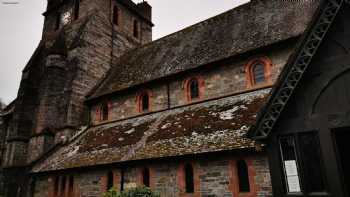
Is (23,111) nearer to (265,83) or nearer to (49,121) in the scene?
(49,121)

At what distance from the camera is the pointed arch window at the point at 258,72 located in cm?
1545

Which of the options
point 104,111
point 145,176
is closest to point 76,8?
point 104,111

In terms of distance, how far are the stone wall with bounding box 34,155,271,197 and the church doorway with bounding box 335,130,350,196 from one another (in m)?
4.21

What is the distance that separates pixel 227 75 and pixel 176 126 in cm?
417

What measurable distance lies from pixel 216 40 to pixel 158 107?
576cm

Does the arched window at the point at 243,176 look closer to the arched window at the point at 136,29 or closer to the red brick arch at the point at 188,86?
the red brick arch at the point at 188,86

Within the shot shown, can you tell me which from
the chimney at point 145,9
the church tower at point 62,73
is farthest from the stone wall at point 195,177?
the chimney at point 145,9

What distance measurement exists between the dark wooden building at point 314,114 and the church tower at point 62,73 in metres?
16.5

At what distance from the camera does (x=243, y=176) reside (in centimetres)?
1216

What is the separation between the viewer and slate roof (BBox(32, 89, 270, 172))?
12.9 meters

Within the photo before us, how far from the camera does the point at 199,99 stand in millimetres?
17391

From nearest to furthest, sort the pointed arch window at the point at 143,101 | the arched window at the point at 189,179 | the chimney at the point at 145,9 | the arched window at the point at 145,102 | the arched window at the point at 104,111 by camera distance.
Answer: the arched window at the point at 189,179 → the pointed arch window at the point at 143,101 → the arched window at the point at 145,102 → the arched window at the point at 104,111 → the chimney at the point at 145,9

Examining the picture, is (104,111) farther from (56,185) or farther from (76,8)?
(76,8)

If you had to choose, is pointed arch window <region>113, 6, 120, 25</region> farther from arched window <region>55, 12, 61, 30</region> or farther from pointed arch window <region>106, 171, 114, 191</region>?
pointed arch window <region>106, 171, 114, 191</region>
